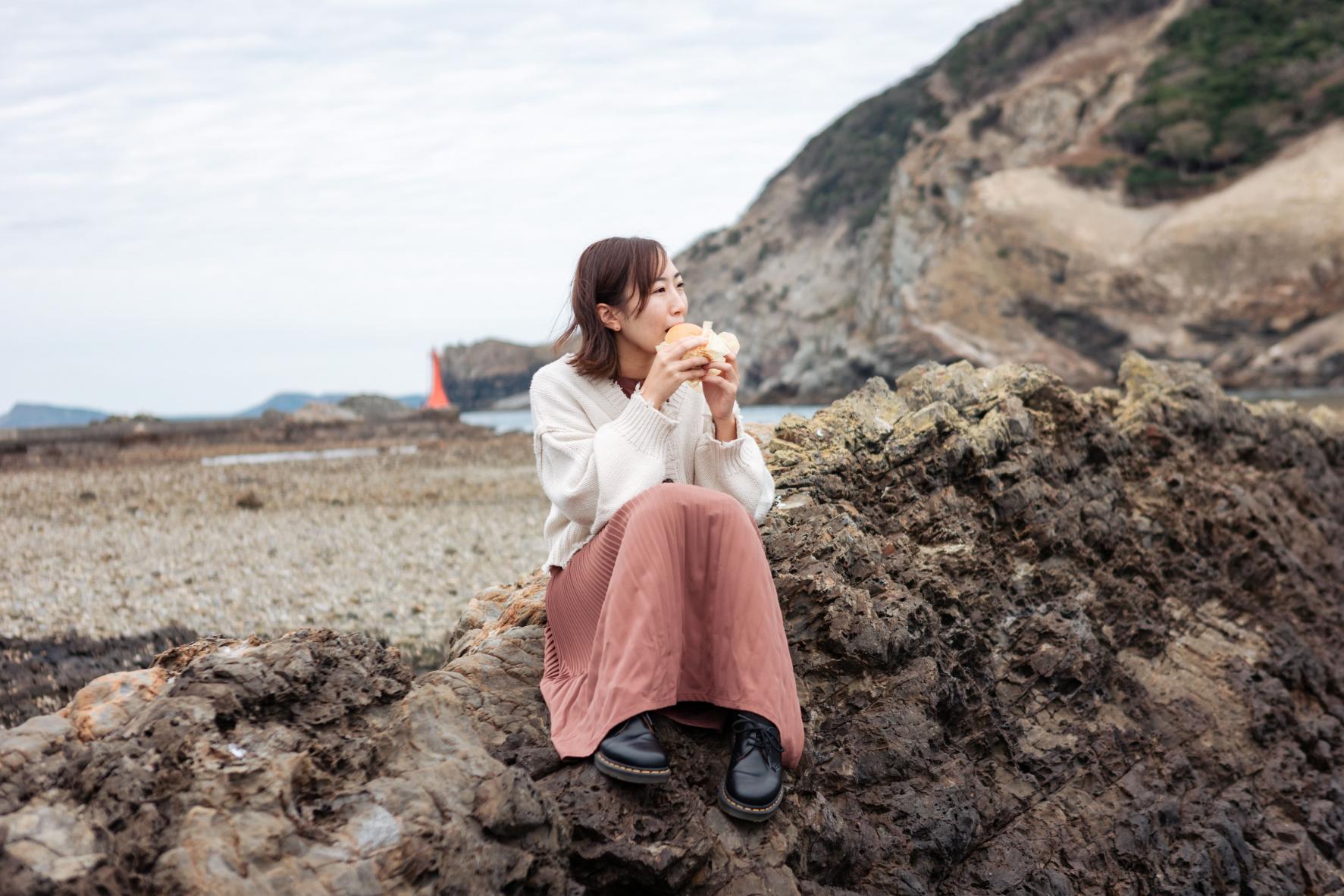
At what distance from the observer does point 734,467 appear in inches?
154

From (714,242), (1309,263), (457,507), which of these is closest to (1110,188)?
(1309,263)

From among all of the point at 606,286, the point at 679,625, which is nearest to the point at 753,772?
the point at 679,625

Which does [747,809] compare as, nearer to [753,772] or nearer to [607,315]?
[753,772]

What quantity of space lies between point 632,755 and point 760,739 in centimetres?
46

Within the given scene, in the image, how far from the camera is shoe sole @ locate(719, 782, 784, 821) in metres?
3.27

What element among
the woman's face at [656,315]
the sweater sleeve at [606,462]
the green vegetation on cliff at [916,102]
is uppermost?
the green vegetation on cliff at [916,102]

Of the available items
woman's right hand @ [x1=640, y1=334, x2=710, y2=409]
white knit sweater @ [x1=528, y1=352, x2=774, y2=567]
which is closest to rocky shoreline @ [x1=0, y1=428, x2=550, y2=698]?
white knit sweater @ [x1=528, y1=352, x2=774, y2=567]

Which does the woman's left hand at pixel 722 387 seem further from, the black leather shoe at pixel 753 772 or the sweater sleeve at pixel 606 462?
the black leather shoe at pixel 753 772

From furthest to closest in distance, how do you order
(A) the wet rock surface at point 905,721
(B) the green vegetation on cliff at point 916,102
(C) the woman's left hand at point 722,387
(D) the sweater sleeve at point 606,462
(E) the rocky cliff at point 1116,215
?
1. (B) the green vegetation on cliff at point 916,102
2. (E) the rocky cliff at point 1116,215
3. (C) the woman's left hand at point 722,387
4. (D) the sweater sleeve at point 606,462
5. (A) the wet rock surface at point 905,721

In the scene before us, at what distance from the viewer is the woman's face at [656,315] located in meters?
3.85

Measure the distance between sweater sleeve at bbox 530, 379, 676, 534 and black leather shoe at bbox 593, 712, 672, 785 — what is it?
73 cm

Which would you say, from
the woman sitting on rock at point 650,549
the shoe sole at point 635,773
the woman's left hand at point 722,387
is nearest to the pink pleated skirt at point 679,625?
the woman sitting on rock at point 650,549

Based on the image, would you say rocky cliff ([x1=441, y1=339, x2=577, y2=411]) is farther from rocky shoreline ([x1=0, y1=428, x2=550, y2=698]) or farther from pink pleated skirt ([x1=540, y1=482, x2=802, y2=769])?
pink pleated skirt ([x1=540, y1=482, x2=802, y2=769])

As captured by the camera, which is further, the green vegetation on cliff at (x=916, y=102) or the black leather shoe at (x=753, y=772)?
the green vegetation on cliff at (x=916, y=102)
